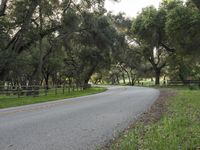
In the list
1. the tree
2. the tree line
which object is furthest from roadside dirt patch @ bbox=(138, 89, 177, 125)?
the tree

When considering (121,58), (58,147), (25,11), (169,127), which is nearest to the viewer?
(58,147)

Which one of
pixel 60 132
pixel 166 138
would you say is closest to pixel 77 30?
pixel 60 132

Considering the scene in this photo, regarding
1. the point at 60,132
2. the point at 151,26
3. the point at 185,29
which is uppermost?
the point at 151,26

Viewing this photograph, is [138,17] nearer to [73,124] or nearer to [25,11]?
[25,11]

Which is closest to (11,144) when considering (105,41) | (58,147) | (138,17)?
(58,147)

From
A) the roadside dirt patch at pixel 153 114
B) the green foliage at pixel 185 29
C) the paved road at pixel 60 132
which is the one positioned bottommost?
the paved road at pixel 60 132

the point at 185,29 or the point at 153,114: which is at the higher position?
the point at 185,29

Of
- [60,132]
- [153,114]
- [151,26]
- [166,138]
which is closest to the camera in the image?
Answer: [166,138]

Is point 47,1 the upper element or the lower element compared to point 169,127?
upper

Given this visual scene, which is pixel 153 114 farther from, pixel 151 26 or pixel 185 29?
pixel 151 26

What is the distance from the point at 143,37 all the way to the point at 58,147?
40.4 m

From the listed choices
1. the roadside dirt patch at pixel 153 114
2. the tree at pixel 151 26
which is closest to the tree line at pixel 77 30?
the tree at pixel 151 26

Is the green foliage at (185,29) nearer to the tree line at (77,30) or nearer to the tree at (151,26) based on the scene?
the tree line at (77,30)

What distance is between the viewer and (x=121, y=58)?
64.2 meters
